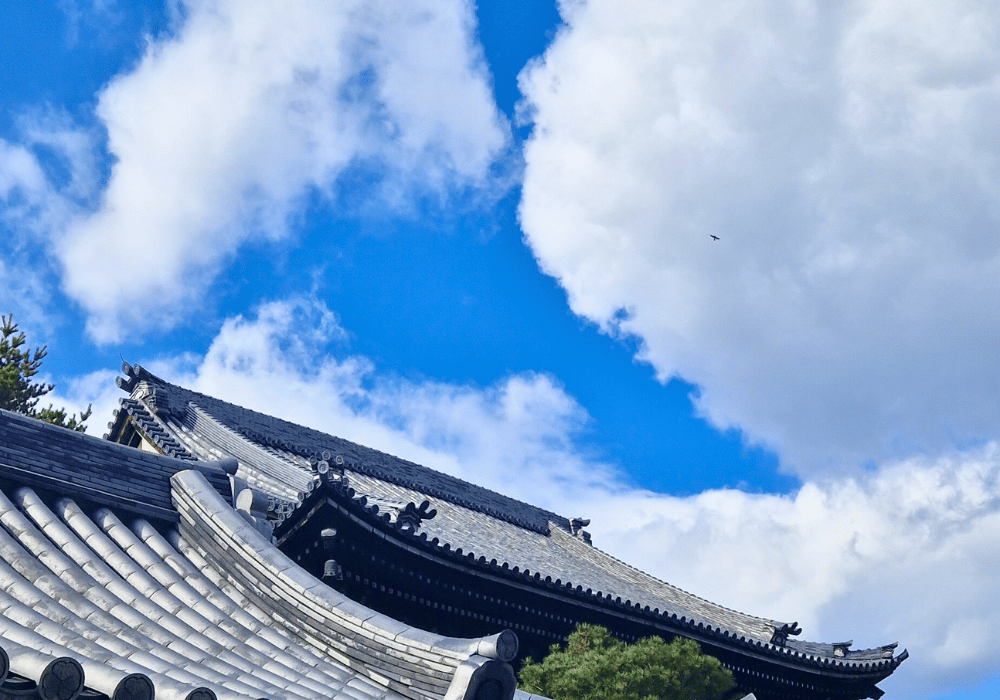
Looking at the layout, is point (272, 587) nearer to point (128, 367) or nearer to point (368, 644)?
point (368, 644)

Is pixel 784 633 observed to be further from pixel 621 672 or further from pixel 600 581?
pixel 621 672

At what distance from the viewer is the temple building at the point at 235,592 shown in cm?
577

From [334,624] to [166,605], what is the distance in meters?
1.29

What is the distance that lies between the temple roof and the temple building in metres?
0.11

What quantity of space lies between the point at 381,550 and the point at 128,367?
8813mm

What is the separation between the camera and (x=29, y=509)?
752 cm

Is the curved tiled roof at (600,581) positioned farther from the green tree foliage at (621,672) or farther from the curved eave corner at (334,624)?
the curved eave corner at (334,624)

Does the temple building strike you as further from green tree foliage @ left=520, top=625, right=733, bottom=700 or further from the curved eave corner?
green tree foliage @ left=520, top=625, right=733, bottom=700

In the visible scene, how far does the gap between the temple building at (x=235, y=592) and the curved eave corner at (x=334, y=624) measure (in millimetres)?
14

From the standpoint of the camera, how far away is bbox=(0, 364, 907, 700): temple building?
18.9ft

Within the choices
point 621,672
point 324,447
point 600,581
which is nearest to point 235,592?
point 621,672

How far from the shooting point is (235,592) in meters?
7.59

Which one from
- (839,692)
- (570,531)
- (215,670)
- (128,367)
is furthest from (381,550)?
(570,531)

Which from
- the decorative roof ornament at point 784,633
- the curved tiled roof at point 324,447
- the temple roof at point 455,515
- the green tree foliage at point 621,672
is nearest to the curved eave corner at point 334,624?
the temple roof at point 455,515
